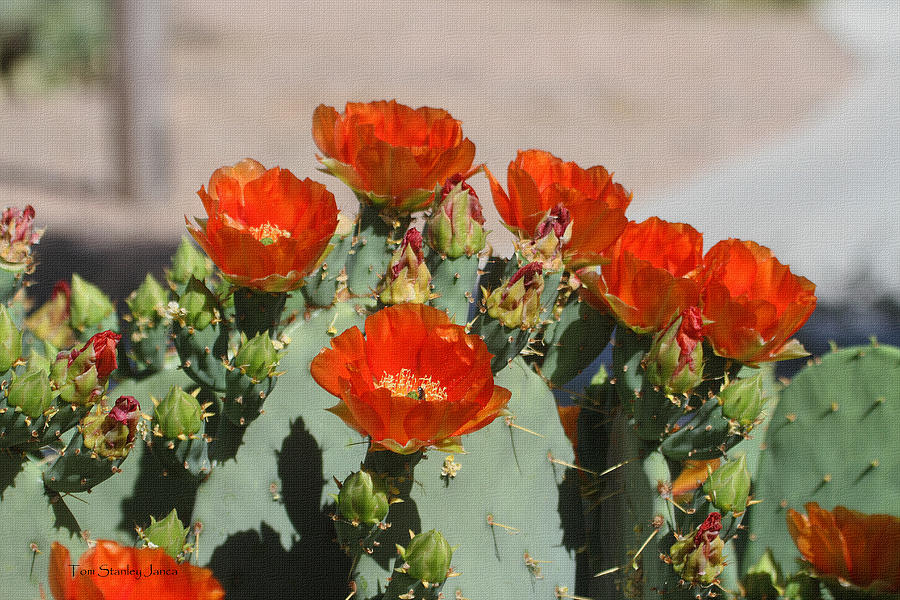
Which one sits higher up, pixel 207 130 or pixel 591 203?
pixel 207 130

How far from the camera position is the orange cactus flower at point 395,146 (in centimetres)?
92

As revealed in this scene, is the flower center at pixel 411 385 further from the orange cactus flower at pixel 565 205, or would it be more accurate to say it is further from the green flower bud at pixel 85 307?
the green flower bud at pixel 85 307

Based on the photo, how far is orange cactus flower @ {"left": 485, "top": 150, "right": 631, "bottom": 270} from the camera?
913 mm

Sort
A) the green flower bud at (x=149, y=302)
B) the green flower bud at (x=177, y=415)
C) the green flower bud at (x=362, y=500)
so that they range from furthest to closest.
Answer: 1. the green flower bud at (x=149, y=302)
2. the green flower bud at (x=177, y=415)
3. the green flower bud at (x=362, y=500)

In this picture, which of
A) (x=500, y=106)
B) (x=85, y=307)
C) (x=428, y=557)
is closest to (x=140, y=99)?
(x=500, y=106)

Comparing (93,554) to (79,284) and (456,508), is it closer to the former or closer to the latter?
(456,508)

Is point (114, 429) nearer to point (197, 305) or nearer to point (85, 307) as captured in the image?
point (197, 305)

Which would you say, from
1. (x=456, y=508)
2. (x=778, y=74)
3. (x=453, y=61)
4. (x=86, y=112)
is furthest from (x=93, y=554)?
(x=778, y=74)

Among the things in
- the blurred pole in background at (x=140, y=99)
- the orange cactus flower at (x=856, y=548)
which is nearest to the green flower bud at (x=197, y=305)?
the orange cactus flower at (x=856, y=548)

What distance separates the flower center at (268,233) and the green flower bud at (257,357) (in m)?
0.09

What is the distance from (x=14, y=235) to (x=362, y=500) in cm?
50

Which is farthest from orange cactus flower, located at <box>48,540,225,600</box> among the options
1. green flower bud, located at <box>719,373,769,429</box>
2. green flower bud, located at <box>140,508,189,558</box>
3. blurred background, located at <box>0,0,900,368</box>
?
blurred background, located at <box>0,0,900,368</box>

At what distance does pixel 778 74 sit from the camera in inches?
400

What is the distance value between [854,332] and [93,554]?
7.73 ft
